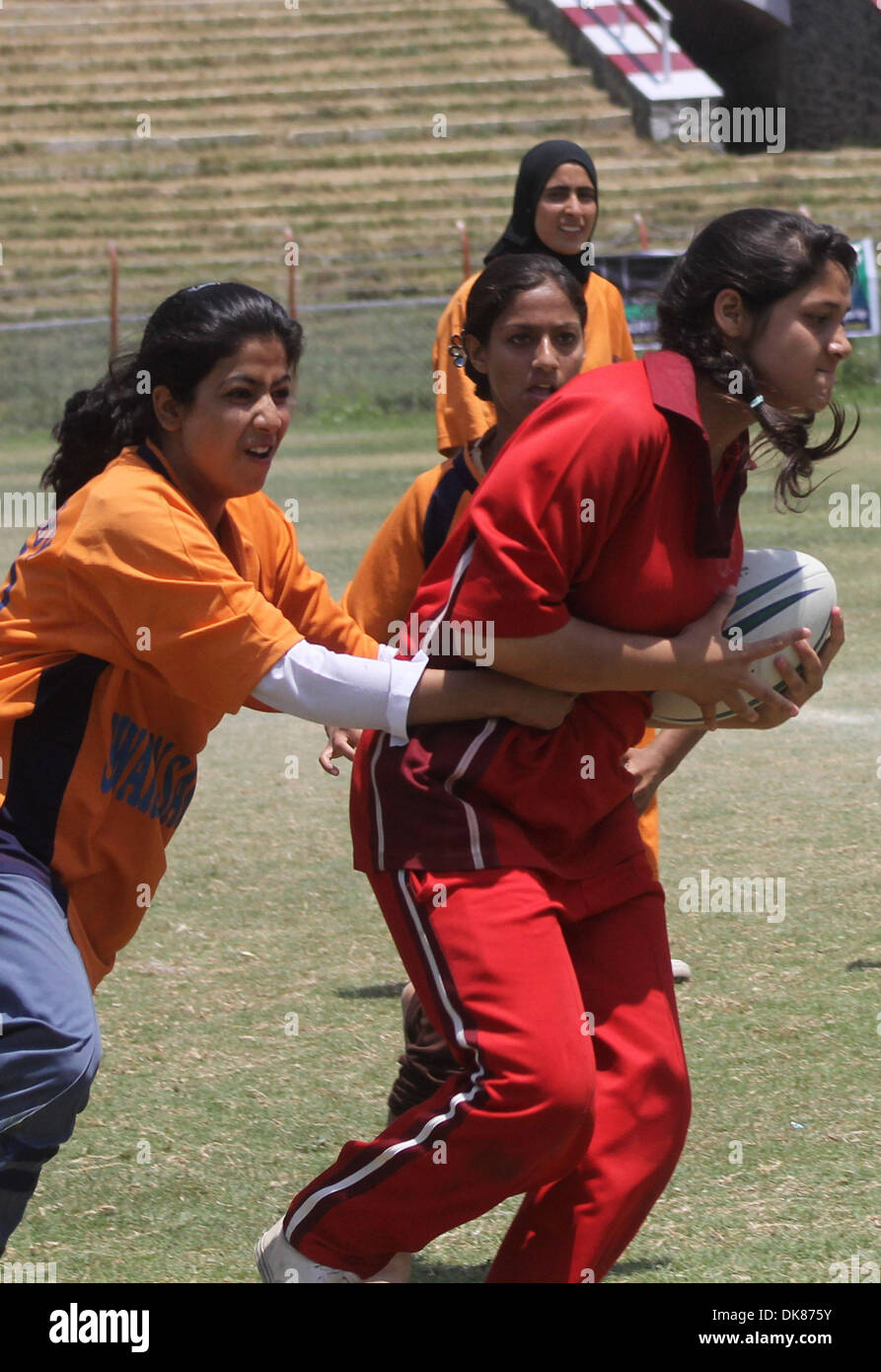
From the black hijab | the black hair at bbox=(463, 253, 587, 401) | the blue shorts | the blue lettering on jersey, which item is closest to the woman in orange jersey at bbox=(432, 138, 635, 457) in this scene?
the black hijab

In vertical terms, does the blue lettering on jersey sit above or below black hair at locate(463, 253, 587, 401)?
below

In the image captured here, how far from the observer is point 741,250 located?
314 centimetres

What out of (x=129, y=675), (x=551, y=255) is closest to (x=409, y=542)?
(x=129, y=675)

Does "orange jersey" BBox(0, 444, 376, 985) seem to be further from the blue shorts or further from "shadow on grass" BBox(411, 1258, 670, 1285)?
"shadow on grass" BBox(411, 1258, 670, 1285)

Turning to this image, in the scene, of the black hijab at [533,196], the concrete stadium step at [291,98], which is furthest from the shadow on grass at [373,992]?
the concrete stadium step at [291,98]

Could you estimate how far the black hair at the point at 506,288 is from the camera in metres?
4.23

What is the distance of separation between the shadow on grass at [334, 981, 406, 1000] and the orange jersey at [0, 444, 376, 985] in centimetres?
184

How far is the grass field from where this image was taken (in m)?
3.75

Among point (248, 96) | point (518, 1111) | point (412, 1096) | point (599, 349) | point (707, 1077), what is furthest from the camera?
point (248, 96)

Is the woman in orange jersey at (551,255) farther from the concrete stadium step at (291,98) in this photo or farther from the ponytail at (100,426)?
the concrete stadium step at (291,98)

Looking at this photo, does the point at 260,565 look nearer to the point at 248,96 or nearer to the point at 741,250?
the point at 741,250

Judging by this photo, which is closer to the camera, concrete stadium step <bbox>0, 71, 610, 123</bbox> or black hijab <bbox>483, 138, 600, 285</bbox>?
black hijab <bbox>483, 138, 600, 285</bbox>
